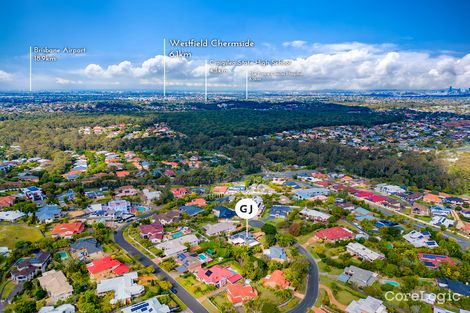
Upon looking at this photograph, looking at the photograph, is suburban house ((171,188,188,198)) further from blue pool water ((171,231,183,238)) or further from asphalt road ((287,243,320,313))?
asphalt road ((287,243,320,313))

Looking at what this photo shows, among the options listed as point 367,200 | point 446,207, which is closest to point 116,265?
point 367,200

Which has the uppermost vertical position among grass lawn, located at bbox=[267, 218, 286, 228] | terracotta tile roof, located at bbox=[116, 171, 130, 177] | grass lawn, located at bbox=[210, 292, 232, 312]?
terracotta tile roof, located at bbox=[116, 171, 130, 177]

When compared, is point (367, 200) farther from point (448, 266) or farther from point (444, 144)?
point (444, 144)

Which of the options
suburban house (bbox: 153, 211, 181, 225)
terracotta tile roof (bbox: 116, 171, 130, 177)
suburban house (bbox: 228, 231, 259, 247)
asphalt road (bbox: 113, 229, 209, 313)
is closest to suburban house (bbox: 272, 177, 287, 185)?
suburban house (bbox: 153, 211, 181, 225)

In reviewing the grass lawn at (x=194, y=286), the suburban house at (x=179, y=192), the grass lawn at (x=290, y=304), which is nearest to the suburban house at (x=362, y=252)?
the grass lawn at (x=290, y=304)

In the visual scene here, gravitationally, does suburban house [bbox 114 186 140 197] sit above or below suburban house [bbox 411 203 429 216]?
above

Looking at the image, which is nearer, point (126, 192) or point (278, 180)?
point (126, 192)

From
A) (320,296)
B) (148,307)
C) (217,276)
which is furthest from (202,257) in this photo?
(320,296)

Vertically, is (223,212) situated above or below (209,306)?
above

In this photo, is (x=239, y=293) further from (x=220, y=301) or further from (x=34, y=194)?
(x=34, y=194)
